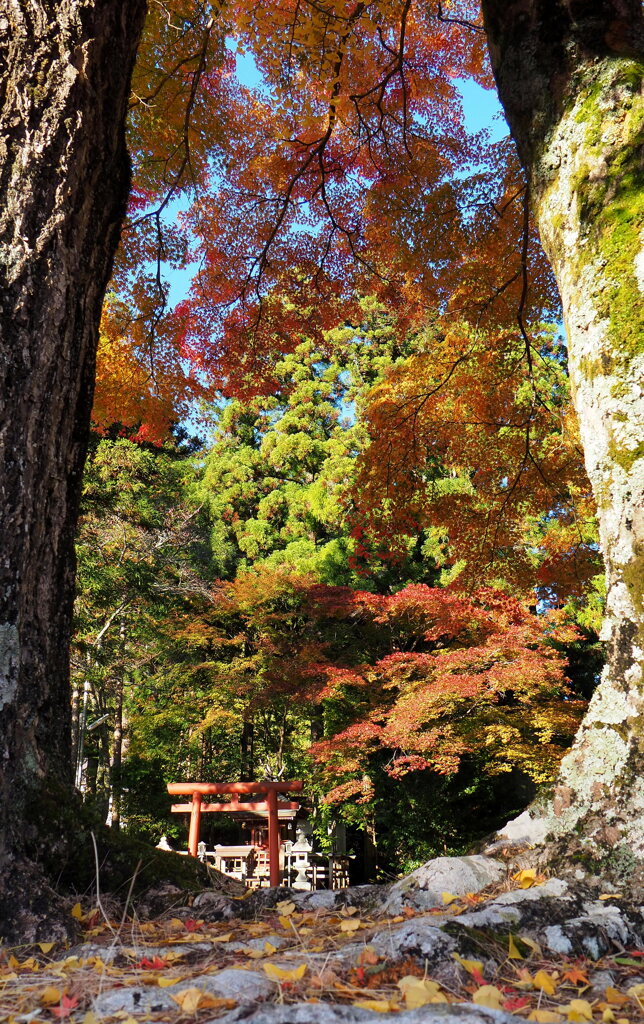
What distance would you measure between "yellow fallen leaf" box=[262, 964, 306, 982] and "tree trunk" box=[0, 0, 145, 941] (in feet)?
2.35

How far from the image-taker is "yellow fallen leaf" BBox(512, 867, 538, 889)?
1687 mm

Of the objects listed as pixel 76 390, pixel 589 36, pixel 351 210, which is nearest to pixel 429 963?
pixel 76 390

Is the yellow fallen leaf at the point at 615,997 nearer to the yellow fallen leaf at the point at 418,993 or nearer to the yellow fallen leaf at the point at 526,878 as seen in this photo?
the yellow fallen leaf at the point at 418,993

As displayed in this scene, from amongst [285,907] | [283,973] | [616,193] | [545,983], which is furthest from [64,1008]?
[616,193]

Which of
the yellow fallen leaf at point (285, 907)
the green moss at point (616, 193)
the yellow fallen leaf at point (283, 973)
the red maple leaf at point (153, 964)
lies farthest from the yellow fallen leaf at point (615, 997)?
the green moss at point (616, 193)

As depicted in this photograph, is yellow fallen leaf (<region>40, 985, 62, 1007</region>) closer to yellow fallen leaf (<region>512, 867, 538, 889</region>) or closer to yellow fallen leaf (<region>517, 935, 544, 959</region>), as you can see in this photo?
yellow fallen leaf (<region>517, 935, 544, 959</region>)

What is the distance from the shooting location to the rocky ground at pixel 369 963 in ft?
3.20

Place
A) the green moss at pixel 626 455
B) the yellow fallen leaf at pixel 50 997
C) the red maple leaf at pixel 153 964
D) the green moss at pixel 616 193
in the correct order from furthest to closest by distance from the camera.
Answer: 1. the green moss at pixel 616 193
2. the green moss at pixel 626 455
3. the red maple leaf at pixel 153 964
4. the yellow fallen leaf at pixel 50 997

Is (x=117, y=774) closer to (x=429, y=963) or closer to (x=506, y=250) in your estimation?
(x=506, y=250)

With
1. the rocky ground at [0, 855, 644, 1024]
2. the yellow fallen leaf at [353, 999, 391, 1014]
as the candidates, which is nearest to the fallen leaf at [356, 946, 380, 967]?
the rocky ground at [0, 855, 644, 1024]

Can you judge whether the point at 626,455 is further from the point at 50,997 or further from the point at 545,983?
the point at 50,997

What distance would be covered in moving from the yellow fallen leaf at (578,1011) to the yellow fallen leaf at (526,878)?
0.73m

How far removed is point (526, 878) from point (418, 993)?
90 centimetres

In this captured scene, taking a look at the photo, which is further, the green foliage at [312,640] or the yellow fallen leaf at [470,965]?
the green foliage at [312,640]
